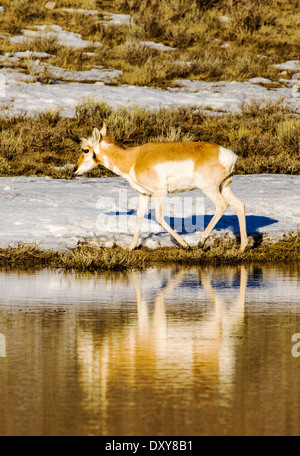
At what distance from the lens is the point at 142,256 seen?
13.4 m

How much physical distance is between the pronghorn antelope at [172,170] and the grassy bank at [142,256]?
30cm

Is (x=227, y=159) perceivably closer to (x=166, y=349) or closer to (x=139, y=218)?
(x=139, y=218)

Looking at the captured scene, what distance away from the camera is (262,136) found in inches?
963

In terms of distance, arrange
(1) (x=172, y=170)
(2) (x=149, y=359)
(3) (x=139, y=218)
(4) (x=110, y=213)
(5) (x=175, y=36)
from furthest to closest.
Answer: (5) (x=175, y=36), (4) (x=110, y=213), (3) (x=139, y=218), (1) (x=172, y=170), (2) (x=149, y=359)

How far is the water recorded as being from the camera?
16.3 ft

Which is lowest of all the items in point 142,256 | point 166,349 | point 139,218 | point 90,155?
point 142,256

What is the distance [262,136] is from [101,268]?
42.5 feet

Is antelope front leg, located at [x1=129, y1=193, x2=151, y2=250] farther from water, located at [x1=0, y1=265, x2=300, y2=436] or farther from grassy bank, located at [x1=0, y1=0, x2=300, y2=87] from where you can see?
grassy bank, located at [x1=0, y1=0, x2=300, y2=87]

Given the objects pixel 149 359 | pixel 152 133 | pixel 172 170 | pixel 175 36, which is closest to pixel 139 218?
pixel 172 170

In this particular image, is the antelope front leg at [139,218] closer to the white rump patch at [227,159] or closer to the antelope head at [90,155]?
the antelope head at [90,155]

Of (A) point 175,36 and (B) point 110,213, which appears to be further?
(A) point 175,36

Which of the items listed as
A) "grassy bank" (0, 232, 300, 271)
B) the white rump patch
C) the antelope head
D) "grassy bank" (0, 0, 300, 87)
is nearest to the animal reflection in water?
"grassy bank" (0, 232, 300, 271)

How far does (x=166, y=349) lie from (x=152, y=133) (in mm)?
18564
